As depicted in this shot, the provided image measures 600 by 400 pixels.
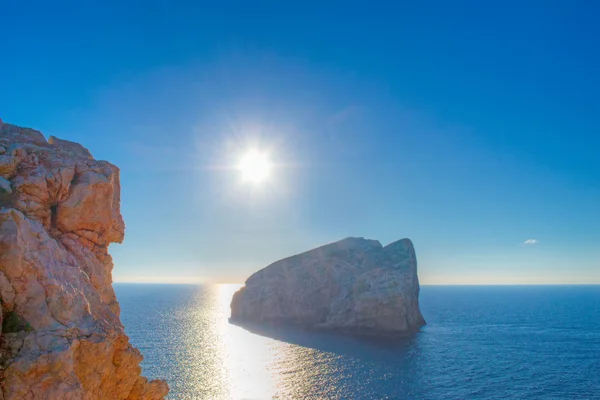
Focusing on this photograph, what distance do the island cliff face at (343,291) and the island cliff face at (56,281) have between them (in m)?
96.0

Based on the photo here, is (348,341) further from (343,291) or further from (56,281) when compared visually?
(56,281)

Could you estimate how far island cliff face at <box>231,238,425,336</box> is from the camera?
360 feet

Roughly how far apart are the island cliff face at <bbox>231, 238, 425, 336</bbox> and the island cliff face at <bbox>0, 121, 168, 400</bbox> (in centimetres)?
9600

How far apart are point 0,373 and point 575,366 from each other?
323 feet

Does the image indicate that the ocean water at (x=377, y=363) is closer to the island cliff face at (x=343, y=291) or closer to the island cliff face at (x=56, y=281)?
the island cliff face at (x=343, y=291)

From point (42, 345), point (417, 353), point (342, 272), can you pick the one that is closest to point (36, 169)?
point (42, 345)

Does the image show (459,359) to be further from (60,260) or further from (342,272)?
(60,260)

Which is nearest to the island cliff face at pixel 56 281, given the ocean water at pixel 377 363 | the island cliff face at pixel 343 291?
the ocean water at pixel 377 363

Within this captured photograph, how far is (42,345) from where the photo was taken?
14641mm

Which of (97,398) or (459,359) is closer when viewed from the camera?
(97,398)

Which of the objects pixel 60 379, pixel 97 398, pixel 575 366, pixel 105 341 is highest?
pixel 105 341

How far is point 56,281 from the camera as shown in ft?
53.8

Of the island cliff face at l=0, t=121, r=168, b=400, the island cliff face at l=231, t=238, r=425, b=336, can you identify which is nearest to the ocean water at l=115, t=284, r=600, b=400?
the island cliff face at l=231, t=238, r=425, b=336

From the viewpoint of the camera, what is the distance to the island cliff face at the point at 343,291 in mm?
109750
